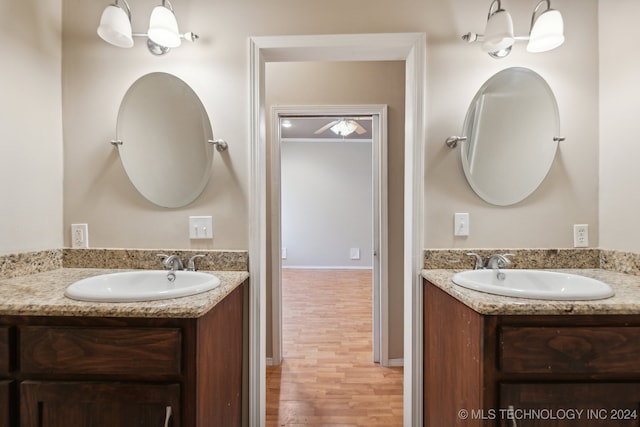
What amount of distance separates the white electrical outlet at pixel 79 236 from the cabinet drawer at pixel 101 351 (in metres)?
0.62

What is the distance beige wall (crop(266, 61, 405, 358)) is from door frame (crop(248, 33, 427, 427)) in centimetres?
76

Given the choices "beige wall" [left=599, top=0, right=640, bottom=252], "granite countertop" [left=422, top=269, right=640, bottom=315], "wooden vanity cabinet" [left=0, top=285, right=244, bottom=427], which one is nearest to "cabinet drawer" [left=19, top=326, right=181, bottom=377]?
"wooden vanity cabinet" [left=0, top=285, right=244, bottom=427]

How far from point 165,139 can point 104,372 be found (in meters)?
1.03

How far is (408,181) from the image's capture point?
1.43 meters

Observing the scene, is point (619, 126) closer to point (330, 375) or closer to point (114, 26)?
point (330, 375)

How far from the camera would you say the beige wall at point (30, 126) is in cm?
122

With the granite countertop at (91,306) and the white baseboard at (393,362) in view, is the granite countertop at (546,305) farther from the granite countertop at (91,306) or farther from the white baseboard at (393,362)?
the white baseboard at (393,362)

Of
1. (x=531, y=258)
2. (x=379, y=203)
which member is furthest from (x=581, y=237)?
(x=379, y=203)

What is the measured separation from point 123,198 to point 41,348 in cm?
74

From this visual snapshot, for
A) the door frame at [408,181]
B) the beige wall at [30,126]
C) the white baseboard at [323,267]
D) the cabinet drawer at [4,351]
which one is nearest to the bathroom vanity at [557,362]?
the door frame at [408,181]

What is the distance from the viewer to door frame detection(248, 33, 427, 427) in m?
1.38

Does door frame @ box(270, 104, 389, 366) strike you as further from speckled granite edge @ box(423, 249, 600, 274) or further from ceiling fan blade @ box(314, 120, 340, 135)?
ceiling fan blade @ box(314, 120, 340, 135)

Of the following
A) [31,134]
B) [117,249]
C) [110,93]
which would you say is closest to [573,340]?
[117,249]

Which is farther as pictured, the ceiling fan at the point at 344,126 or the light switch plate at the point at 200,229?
the ceiling fan at the point at 344,126
